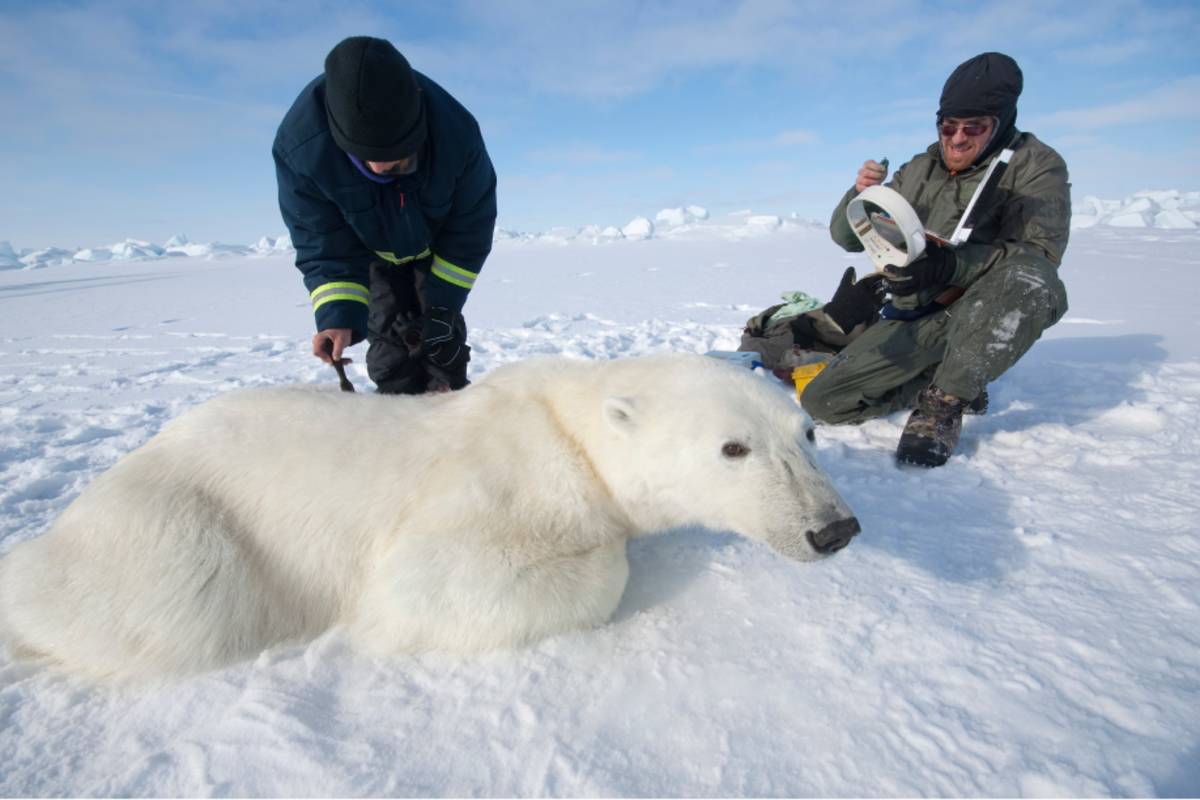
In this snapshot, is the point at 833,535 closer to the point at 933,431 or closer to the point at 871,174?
the point at 933,431

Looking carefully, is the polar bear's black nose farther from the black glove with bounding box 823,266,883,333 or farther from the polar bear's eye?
the black glove with bounding box 823,266,883,333

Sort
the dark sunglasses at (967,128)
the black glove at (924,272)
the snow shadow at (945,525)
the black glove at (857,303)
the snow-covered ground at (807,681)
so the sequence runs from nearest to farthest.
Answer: the snow-covered ground at (807,681), the snow shadow at (945,525), the black glove at (924,272), the dark sunglasses at (967,128), the black glove at (857,303)

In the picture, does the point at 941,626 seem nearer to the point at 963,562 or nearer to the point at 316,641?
the point at 963,562

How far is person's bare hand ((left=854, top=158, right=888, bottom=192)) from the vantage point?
368 cm

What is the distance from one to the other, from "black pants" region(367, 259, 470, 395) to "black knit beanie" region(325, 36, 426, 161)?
1204 mm

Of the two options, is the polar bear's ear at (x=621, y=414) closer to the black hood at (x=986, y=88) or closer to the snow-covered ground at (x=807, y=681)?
the snow-covered ground at (x=807, y=681)

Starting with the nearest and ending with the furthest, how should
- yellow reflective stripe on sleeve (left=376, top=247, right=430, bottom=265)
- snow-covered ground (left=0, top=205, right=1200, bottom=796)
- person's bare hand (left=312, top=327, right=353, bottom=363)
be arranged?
snow-covered ground (left=0, top=205, right=1200, bottom=796)
person's bare hand (left=312, top=327, right=353, bottom=363)
yellow reflective stripe on sleeve (left=376, top=247, right=430, bottom=265)

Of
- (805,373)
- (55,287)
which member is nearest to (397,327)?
(805,373)

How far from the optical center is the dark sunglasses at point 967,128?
3441 mm

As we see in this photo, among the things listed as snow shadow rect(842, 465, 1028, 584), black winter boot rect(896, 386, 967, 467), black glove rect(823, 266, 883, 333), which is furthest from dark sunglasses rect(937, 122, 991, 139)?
snow shadow rect(842, 465, 1028, 584)

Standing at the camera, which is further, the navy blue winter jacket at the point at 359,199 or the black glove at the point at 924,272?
the black glove at the point at 924,272

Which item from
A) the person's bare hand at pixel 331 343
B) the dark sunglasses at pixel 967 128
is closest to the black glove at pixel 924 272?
the dark sunglasses at pixel 967 128

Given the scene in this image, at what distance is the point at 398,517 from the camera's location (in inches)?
74.3

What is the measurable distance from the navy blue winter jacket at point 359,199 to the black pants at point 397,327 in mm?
199
